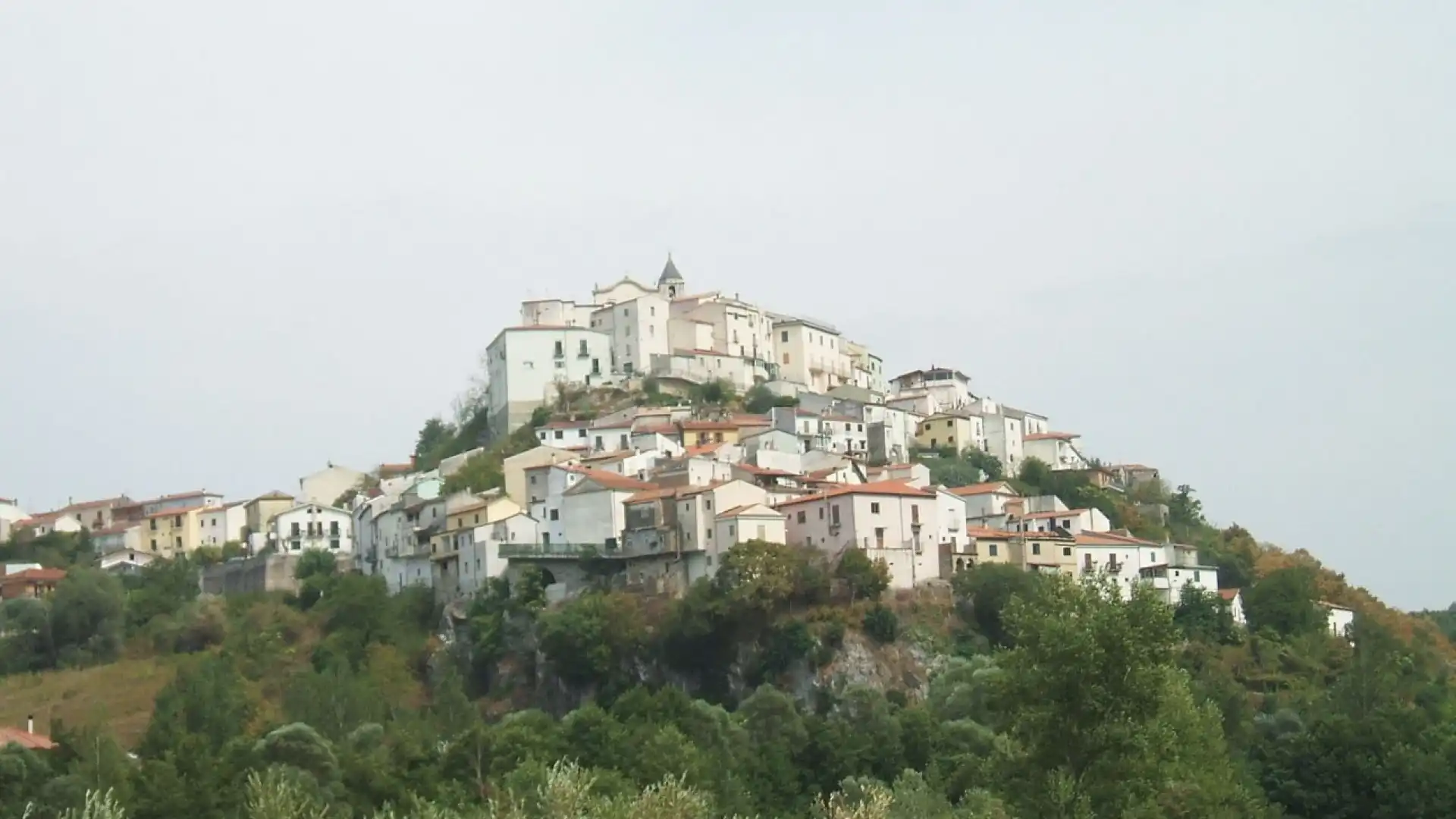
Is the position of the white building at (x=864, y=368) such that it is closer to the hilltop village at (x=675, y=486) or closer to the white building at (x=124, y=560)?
the hilltop village at (x=675, y=486)

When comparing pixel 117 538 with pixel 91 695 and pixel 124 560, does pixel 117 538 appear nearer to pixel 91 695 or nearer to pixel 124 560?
pixel 124 560

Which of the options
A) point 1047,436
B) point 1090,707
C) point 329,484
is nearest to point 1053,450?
point 1047,436

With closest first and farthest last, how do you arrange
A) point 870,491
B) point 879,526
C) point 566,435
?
point 879,526, point 870,491, point 566,435

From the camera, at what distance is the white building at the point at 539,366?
101188mm

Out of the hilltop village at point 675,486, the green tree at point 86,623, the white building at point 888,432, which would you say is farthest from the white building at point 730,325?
the green tree at point 86,623

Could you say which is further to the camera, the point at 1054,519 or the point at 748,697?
the point at 1054,519

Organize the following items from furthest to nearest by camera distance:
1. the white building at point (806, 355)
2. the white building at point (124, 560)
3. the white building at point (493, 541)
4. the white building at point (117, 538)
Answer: the white building at point (806, 355)
the white building at point (117, 538)
the white building at point (124, 560)
the white building at point (493, 541)

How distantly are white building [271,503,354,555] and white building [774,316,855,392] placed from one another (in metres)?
23.6

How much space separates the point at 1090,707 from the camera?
41.6m

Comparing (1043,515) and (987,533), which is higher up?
(1043,515)

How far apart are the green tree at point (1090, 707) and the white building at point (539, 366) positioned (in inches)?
2358

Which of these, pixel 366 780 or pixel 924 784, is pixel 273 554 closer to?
pixel 366 780

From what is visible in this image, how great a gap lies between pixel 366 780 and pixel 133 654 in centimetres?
3354

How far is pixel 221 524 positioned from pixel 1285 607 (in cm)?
5148
